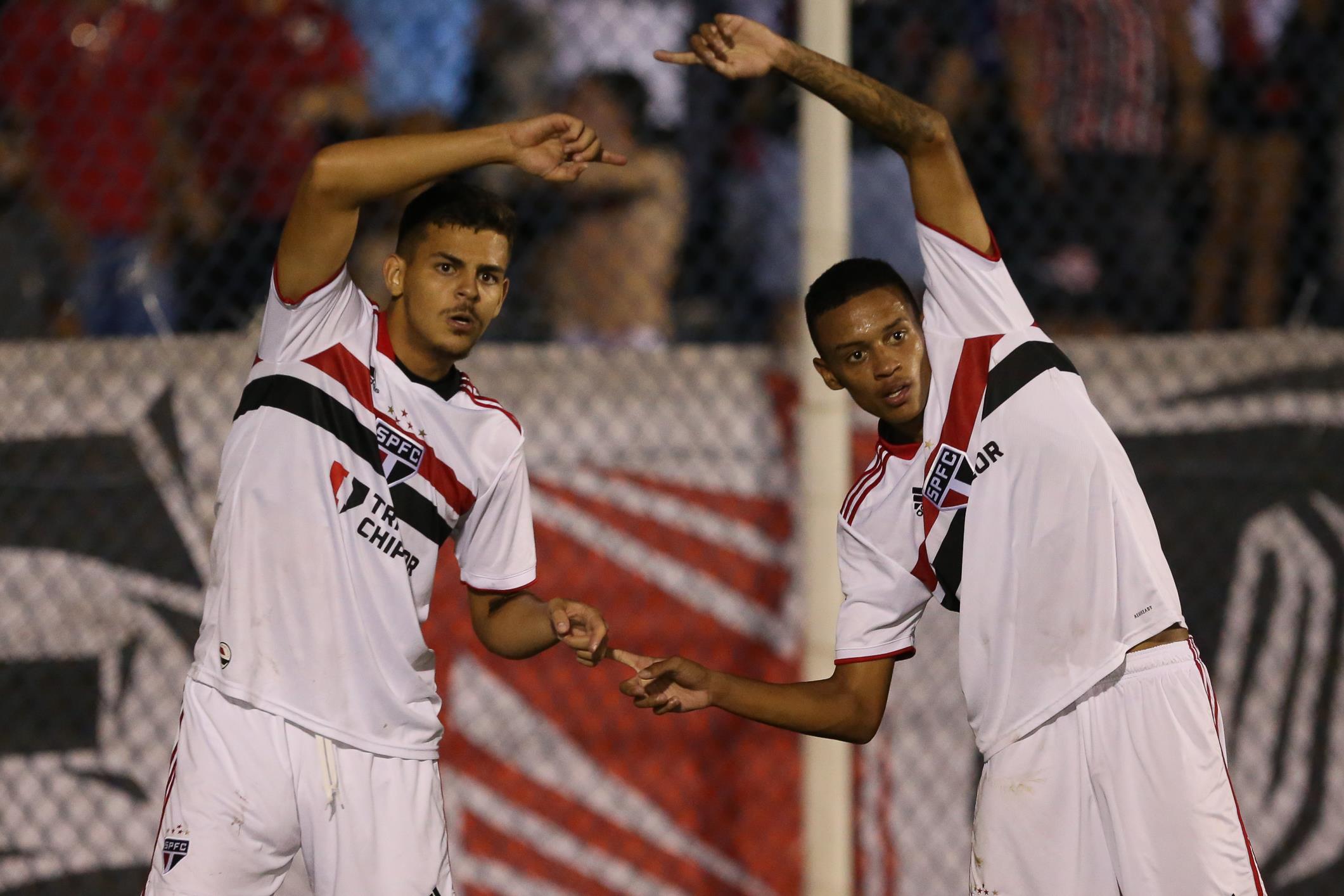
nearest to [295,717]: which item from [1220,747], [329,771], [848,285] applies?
[329,771]

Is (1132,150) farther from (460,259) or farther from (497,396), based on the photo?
(460,259)

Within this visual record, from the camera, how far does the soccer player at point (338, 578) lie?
3.08 m

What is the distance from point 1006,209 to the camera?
18.0 ft

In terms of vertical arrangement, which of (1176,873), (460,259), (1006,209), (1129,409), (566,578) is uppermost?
(1006,209)

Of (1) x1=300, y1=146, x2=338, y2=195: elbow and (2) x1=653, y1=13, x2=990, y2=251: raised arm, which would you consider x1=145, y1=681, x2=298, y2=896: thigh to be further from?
(2) x1=653, y1=13, x2=990, y2=251: raised arm

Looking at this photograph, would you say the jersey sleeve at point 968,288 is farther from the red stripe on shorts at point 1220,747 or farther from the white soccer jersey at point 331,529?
the white soccer jersey at point 331,529

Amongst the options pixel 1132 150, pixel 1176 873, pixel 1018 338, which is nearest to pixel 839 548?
pixel 1018 338

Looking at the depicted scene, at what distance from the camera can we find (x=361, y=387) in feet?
10.5

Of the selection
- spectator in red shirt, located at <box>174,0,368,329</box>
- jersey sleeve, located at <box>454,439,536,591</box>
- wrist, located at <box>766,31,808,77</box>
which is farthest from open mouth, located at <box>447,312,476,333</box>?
spectator in red shirt, located at <box>174,0,368,329</box>

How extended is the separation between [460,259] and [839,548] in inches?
43.6

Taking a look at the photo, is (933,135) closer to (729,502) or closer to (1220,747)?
(1220,747)

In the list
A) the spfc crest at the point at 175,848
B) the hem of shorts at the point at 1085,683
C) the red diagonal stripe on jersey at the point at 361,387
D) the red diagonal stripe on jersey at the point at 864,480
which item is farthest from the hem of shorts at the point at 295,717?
the hem of shorts at the point at 1085,683

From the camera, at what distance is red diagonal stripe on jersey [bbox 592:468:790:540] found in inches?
195

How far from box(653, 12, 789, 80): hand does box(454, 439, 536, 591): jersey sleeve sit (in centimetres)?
103
